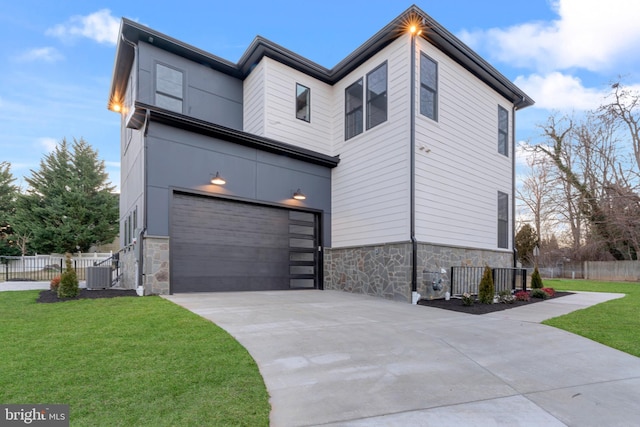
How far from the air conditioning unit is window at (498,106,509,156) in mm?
12269

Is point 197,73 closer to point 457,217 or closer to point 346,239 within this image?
point 346,239

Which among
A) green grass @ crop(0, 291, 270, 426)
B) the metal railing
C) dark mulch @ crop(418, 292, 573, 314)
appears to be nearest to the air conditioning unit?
green grass @ crop(0, 291, 270, 426)

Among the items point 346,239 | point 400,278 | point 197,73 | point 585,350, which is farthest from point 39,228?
point 585,350

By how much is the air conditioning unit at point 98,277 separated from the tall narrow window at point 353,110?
24.7 ft

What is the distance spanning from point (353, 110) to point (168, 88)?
5440 millimetres

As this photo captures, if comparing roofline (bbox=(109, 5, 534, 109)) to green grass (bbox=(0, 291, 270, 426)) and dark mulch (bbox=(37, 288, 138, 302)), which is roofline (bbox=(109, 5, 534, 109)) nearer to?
dark mulch (bbox=(37, 288, 138, 302))

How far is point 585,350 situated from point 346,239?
6608mm

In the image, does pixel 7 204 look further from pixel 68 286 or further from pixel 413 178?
pixel 413 178

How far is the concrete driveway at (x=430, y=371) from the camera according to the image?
102 inches

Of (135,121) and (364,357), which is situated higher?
(135,121)

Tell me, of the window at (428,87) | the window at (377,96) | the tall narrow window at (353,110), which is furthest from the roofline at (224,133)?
the window at (428,87)

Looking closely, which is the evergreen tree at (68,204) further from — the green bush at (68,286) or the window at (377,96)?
the window at (377,96)

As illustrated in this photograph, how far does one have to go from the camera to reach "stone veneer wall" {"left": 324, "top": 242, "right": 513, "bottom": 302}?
8544 millimetres

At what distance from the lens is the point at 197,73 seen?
424 inches
